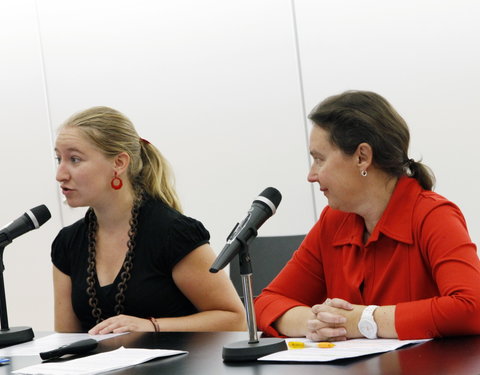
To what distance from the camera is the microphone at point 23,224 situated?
256 cm

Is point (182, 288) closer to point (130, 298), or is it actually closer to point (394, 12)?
point (130, 298)

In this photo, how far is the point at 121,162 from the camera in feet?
9.79

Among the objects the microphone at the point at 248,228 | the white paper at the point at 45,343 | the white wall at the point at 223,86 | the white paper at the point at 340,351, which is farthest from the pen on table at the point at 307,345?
the white wall at the point at 223,86

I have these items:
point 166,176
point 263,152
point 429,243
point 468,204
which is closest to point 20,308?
point 263,152

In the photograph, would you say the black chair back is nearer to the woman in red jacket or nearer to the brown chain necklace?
the brown chain necklace

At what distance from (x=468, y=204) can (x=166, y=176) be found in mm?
1565

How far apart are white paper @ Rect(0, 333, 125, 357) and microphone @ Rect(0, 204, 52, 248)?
0.32 m

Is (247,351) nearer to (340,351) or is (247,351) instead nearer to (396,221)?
(340,351)

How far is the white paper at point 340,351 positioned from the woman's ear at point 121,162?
4.29 feet

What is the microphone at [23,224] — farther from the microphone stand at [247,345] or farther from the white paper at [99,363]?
the microphone stand at [247,345]

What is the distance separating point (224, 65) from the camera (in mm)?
4512

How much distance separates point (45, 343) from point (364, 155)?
1.10 metres

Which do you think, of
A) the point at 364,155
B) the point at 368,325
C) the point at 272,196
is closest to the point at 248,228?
the point at 272,196

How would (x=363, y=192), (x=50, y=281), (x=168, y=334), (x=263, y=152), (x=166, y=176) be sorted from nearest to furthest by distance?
(x=363, y=192) → (x=168, y=334) → (x=166, y=176) → (x=263, y=152) → (x=50, y=281)
